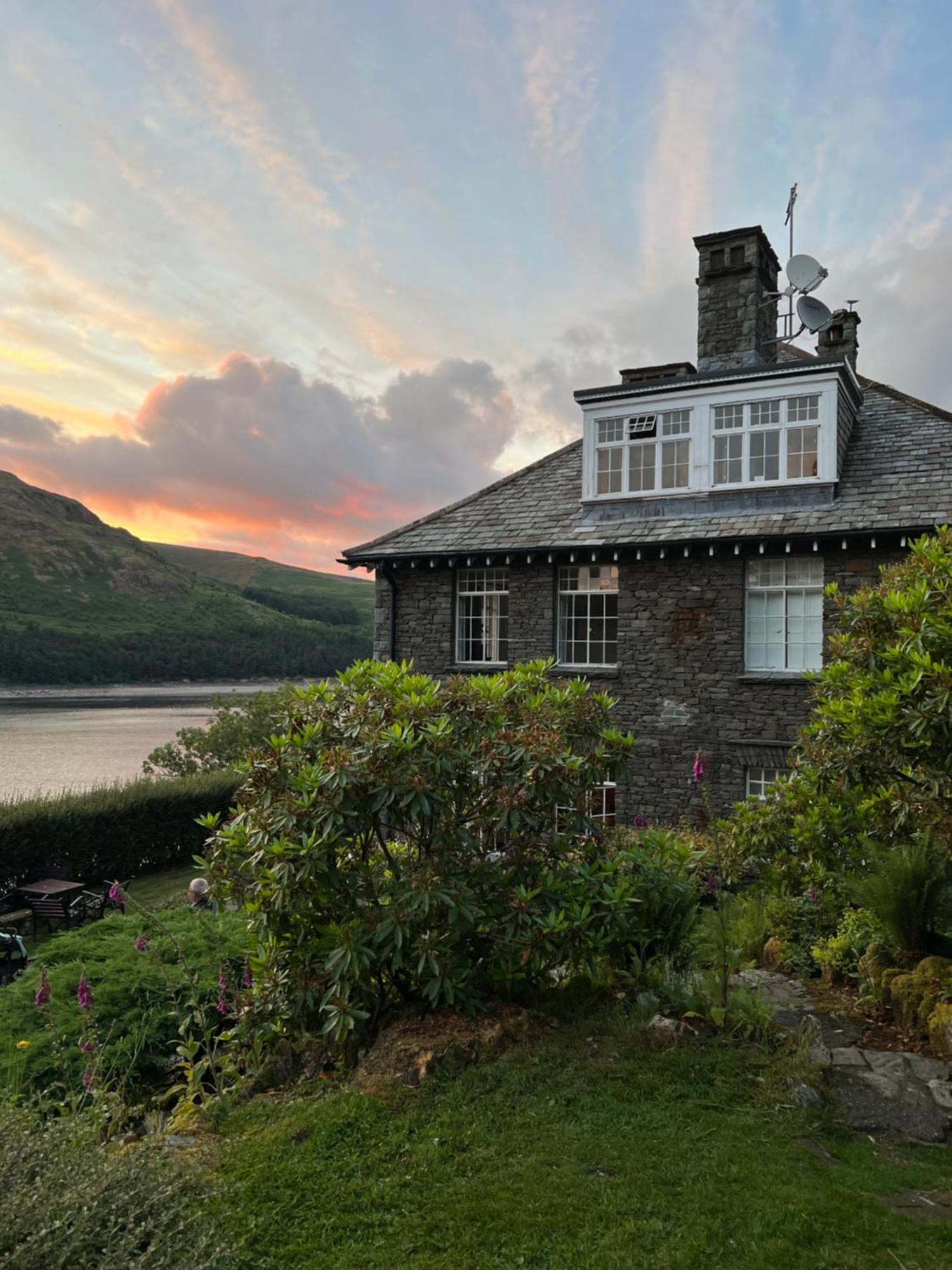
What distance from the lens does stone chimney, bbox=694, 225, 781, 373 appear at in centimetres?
1698

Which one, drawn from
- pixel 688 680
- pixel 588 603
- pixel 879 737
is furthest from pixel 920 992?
pixel 588 603

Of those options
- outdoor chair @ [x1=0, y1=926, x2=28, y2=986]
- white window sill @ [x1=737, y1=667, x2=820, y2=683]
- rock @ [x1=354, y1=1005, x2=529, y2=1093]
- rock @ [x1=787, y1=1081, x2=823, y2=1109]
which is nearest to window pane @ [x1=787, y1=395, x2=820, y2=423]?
white window sill @ [x1=737, y1=667, x2=820, y2=683]

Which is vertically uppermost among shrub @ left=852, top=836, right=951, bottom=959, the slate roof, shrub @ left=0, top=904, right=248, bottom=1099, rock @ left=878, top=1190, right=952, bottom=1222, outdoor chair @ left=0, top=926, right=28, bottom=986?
the slate roof

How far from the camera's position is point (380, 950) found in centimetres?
578

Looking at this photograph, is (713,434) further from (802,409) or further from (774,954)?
(774,954)

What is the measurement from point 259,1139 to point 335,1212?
843mm

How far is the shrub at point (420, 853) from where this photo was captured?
5.60 m

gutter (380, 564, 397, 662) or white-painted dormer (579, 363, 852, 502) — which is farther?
gutter (380, 564, 397, 662)

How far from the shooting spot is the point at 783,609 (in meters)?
14.8

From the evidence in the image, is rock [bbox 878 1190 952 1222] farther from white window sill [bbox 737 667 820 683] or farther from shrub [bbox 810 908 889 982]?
white window sill [bbox 737 667 820 683]

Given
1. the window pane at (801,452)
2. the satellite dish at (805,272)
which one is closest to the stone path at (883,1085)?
the window pane at (801,452)

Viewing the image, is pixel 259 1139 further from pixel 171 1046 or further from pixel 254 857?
pixel 171 1046

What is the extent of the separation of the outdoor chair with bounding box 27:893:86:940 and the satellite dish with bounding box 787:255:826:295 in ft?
58.2

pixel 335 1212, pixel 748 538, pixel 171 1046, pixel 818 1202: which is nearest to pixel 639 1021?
pixel 818 1202
